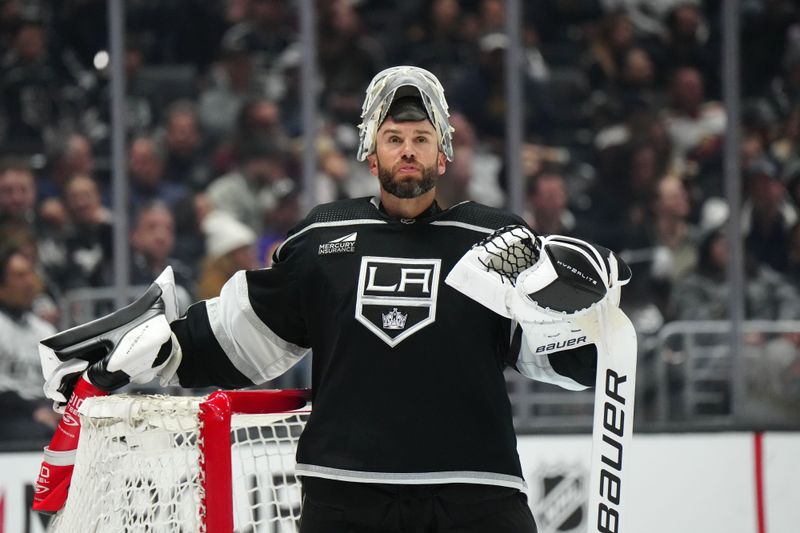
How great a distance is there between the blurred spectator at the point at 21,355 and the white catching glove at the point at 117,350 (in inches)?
78.0

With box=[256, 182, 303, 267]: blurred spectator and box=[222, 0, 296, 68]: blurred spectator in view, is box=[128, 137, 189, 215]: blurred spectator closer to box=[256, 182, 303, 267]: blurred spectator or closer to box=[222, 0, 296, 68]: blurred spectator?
box=[256, 182, 303, 267]: blurred spectator

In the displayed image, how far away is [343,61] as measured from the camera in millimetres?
5621

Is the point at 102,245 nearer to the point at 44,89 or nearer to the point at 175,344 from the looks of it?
the point at 44,89

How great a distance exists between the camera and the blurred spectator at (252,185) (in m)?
5.08

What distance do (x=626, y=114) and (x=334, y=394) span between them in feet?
11.9

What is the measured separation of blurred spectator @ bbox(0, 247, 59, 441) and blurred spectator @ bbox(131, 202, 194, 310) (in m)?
0.37

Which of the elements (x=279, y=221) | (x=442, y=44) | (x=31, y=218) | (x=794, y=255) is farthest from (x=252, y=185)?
(x=794, y=255)

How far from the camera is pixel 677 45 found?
5617 mm

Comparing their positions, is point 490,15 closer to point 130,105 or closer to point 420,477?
point 130,105

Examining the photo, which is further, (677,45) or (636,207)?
(677,45)

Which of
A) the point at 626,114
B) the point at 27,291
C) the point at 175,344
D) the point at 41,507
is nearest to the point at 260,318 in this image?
the point at 175,344

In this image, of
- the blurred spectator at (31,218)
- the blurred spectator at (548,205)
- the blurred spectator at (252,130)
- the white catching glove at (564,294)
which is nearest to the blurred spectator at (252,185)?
the blurred spectator at (252,130)

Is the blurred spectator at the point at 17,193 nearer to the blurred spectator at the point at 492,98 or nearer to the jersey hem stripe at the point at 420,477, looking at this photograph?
the blurred spectator at the point at 492,98

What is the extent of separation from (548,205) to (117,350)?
3.02 m
